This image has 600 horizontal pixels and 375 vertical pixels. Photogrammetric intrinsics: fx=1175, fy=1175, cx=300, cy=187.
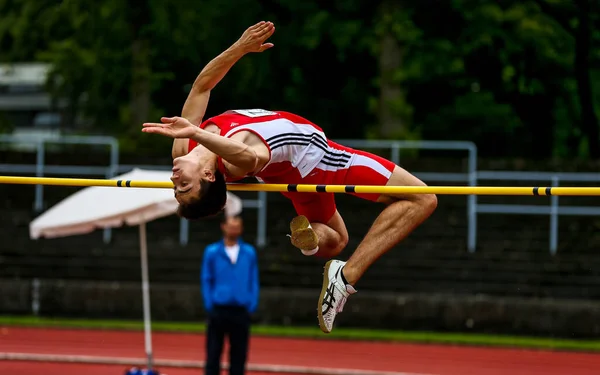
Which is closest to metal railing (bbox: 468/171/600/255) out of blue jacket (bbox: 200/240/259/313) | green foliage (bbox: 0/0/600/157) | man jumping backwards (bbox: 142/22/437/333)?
green foliage (bbox: 0/0/600/157)

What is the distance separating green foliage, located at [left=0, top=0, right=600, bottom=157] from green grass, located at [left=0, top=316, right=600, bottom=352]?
648cm

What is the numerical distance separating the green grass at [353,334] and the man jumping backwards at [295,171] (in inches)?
374

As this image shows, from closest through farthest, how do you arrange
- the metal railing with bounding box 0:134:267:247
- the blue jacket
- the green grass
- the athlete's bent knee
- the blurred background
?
the athlete's bent knee < the blue jacket < the green grass < the blurred background < the metal railing with bounding box 0:134:267:247

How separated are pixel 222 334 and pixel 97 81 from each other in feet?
48.5

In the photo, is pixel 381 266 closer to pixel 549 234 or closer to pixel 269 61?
pixel 549 234

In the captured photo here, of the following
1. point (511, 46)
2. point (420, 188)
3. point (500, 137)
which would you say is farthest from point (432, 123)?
point (420, 188)

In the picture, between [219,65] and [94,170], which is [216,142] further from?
[94,170]

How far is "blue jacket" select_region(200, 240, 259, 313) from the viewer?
40.6 feet

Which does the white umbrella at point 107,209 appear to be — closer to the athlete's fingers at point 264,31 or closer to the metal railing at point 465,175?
the athlete's fingers at point 264,31

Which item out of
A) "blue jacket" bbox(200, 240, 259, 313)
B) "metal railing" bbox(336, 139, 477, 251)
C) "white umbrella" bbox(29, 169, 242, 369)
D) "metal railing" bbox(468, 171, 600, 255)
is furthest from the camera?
"metal railing" bbox(336, 139, 477, 251)

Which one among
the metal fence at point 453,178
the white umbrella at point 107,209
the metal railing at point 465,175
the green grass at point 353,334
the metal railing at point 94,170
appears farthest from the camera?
the metal railing at point 94,170

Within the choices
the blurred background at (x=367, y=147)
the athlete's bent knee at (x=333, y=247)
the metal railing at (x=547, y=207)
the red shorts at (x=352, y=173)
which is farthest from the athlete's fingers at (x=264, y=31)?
the metal railing at (x=547, y=207)

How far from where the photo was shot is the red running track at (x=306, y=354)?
50.2 ft

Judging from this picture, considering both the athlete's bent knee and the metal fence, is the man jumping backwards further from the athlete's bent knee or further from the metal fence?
the metal fence
